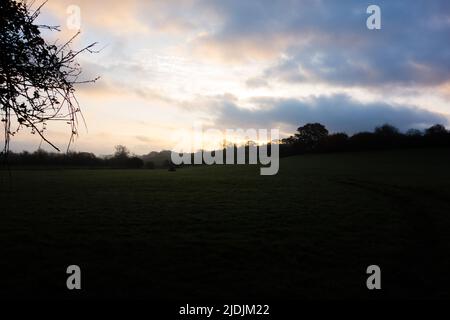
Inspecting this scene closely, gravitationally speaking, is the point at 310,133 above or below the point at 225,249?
above

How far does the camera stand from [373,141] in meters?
98.6

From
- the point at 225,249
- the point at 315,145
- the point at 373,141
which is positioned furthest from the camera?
the point at 315,145

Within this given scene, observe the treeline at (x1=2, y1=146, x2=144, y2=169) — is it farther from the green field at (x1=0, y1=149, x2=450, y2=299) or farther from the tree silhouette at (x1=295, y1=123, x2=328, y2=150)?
the green field at (x1=0, y1=149, x2=450, y2=299)

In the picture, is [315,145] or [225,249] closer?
[225,249]

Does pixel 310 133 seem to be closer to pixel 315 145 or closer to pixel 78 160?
pixel 315 145

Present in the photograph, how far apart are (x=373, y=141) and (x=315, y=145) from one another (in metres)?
21.4

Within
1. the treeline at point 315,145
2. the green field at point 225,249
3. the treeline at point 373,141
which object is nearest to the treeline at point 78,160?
the treeline at point 315,145

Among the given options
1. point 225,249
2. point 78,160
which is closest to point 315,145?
point 78,160

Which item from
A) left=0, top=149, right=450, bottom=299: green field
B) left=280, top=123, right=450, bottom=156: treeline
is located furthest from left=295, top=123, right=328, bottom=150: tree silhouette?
left=0, top=149, right=450, bottom=299: green field

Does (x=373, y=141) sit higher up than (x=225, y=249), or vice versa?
(x=373, y=141)

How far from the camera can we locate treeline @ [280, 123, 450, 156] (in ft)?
305

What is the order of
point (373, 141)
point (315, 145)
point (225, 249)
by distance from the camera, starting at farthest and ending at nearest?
1. point (315, 145)
2. point (373, 141)
3. point (225, 249)
